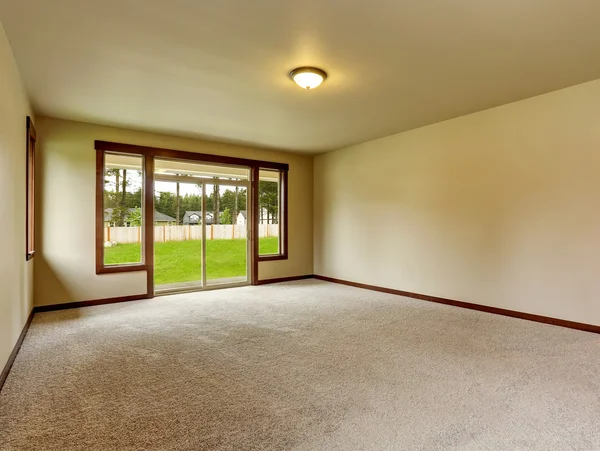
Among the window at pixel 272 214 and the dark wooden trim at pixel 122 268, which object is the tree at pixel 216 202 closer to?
the window at pixel 272 214

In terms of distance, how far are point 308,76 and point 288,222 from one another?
4.05m

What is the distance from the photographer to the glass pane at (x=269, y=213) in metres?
6.91

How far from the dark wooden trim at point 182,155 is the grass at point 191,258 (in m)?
1.44

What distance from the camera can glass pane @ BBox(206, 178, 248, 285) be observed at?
632 cm

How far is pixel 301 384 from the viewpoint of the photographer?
254 cm

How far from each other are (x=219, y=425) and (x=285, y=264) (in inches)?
204

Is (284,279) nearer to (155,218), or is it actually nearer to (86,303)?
(155,218)

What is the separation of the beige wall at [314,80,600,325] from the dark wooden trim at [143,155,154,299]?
3493 mm

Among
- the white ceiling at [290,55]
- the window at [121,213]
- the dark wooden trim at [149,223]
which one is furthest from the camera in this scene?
the dark wooden trim at [149,223]

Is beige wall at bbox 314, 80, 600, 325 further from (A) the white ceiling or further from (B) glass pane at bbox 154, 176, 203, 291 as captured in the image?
(B) glass pane at bbox 154, 176, 203, 291

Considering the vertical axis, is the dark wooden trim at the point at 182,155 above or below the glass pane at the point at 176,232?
above

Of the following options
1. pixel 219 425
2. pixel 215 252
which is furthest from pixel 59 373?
pixel 215 252

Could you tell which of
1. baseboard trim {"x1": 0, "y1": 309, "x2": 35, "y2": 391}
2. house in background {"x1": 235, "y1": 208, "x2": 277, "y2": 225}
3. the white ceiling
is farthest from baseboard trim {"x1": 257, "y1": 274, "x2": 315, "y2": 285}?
baseboard trim {"x1": 0, "y1": 309, "x2": 35, "y2": 391}

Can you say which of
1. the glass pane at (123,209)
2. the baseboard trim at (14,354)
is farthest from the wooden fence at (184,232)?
the baseboard trim at (14,354)
